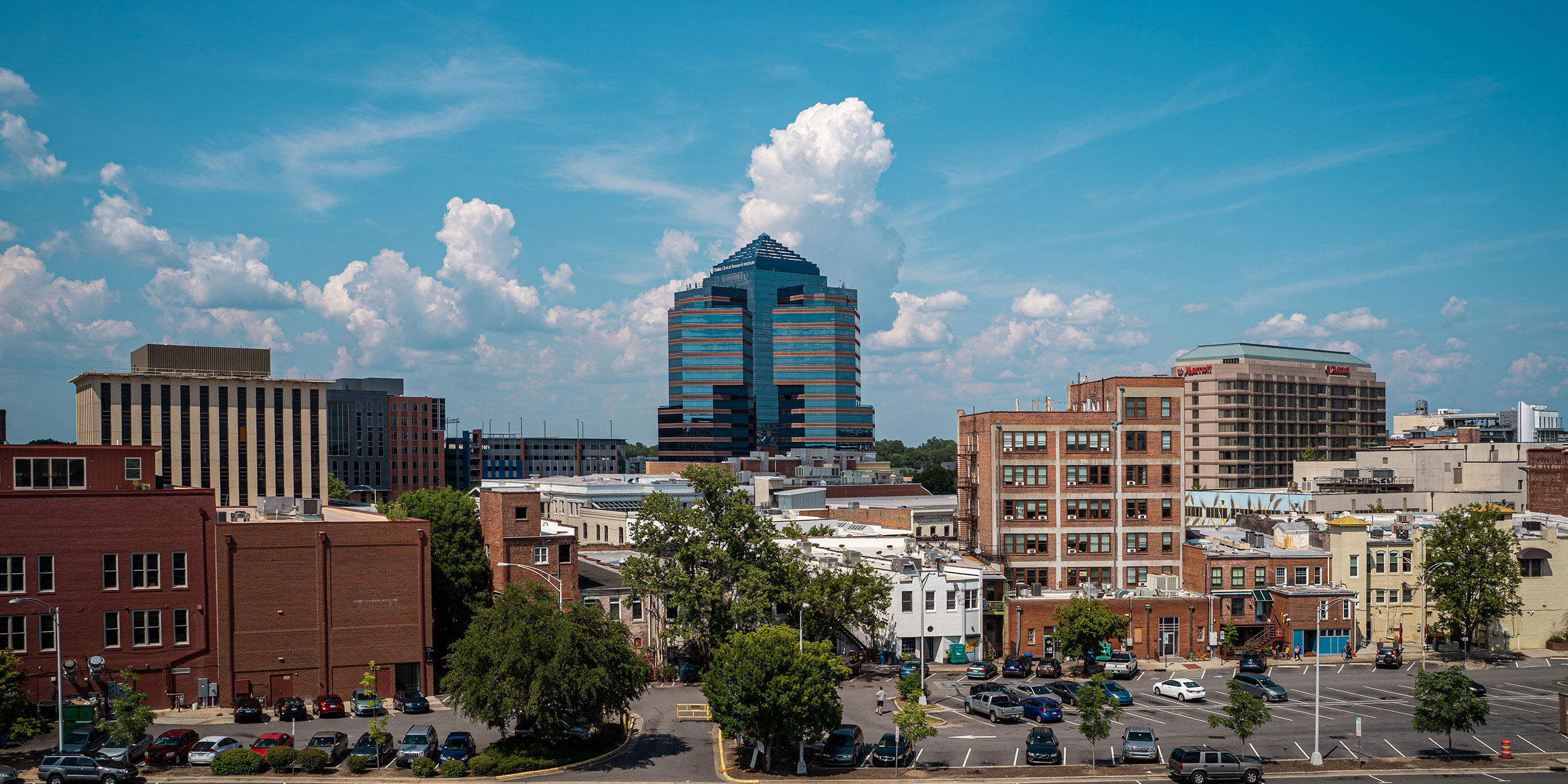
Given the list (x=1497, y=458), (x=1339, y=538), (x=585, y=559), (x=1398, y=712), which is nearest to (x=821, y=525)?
(x=585, y=559)

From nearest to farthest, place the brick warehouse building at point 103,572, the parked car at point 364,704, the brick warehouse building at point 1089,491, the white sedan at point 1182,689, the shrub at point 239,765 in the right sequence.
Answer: the shrub at point 239,765 → the parked car at point 364,704 → the brick warehouse building at point 103,572 → the white sedan at point 1182,689 → the brick warehouse building at point 1089,491

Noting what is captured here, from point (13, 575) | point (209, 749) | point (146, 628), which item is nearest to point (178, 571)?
point (146, 628)

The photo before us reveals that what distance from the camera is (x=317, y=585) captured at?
70625 millimetres

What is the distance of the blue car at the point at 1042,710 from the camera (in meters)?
64.3

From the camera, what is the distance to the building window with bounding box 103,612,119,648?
217ft

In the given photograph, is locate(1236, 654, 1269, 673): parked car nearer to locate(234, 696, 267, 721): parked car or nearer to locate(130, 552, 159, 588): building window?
locate(234, 696, 267, 721): parked car

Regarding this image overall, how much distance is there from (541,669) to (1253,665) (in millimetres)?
53013

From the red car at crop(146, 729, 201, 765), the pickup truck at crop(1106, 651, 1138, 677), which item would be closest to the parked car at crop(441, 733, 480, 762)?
the red car at crop(146, 729, 201, 765)

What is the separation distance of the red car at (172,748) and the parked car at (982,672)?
48817 millimetres

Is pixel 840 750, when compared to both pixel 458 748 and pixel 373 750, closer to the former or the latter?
pixel 458 748

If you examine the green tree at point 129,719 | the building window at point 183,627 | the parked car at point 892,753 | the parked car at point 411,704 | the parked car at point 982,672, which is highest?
the building window at point 183,627

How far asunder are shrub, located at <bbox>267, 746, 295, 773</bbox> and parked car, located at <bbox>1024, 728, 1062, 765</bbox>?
119 feet

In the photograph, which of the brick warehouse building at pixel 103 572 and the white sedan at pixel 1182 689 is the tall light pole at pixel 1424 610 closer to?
the white sedan at pixel 1182 689

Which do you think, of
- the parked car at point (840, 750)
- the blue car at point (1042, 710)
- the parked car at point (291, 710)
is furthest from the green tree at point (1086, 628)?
the parked car at point (291, 710)
